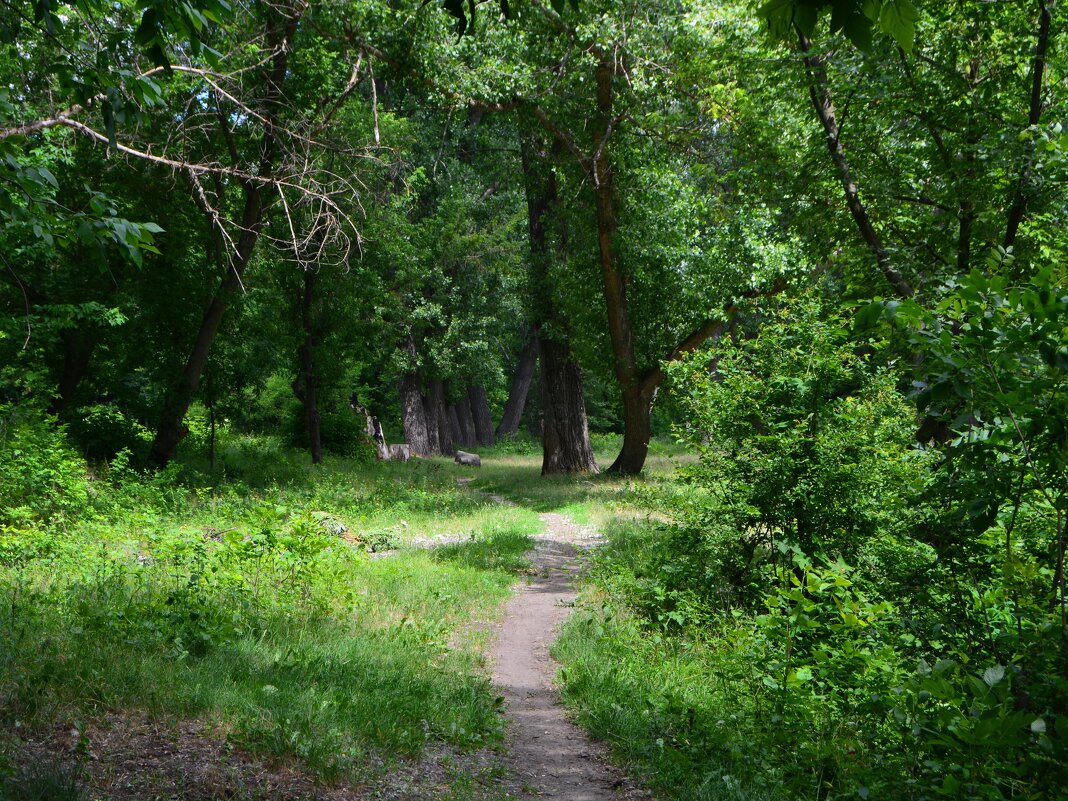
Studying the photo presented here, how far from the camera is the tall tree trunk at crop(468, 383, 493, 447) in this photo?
42000 millimetres

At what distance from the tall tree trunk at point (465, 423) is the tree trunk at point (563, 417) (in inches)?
734

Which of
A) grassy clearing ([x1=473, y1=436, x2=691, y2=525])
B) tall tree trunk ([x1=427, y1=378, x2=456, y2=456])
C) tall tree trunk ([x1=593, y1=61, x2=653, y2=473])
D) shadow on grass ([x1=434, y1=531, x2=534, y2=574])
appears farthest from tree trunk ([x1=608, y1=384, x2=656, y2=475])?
tall tree trunk ([x1=427, y1=378, x2=456, y2=456])

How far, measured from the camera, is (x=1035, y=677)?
154 inches

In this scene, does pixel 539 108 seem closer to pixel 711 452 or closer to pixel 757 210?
pixel 757 210

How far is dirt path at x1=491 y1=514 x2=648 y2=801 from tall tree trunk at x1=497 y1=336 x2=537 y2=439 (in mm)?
27731

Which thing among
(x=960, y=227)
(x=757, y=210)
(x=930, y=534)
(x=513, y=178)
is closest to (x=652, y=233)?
(x=757, y=210)

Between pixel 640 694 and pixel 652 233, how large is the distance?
15078 millimetres

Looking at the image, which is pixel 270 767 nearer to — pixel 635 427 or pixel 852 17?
pixel 852 17

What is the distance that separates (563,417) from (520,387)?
54.5ft

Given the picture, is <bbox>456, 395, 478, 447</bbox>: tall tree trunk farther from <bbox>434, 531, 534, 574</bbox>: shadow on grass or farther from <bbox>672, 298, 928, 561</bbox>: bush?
<bbox>672, 298, 928, 561</bbox>: bush

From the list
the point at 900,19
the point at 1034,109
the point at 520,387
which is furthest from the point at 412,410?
the point at 900,19

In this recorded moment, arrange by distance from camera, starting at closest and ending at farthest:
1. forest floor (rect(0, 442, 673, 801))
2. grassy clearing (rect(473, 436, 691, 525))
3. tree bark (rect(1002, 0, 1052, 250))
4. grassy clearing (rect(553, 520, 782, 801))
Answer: forest floor (rect(0, 442, 673, 801)) < grassy clearing (rect(553, 520, 782, 801)) < tree bark (rect(1002, 0, 1052, 250)) < grassy clearing (rect(473, 436, 691, 525))

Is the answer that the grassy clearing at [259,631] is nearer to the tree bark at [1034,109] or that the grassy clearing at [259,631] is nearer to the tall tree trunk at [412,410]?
the tree bark at [1034,109]

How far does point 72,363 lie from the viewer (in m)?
17.9
